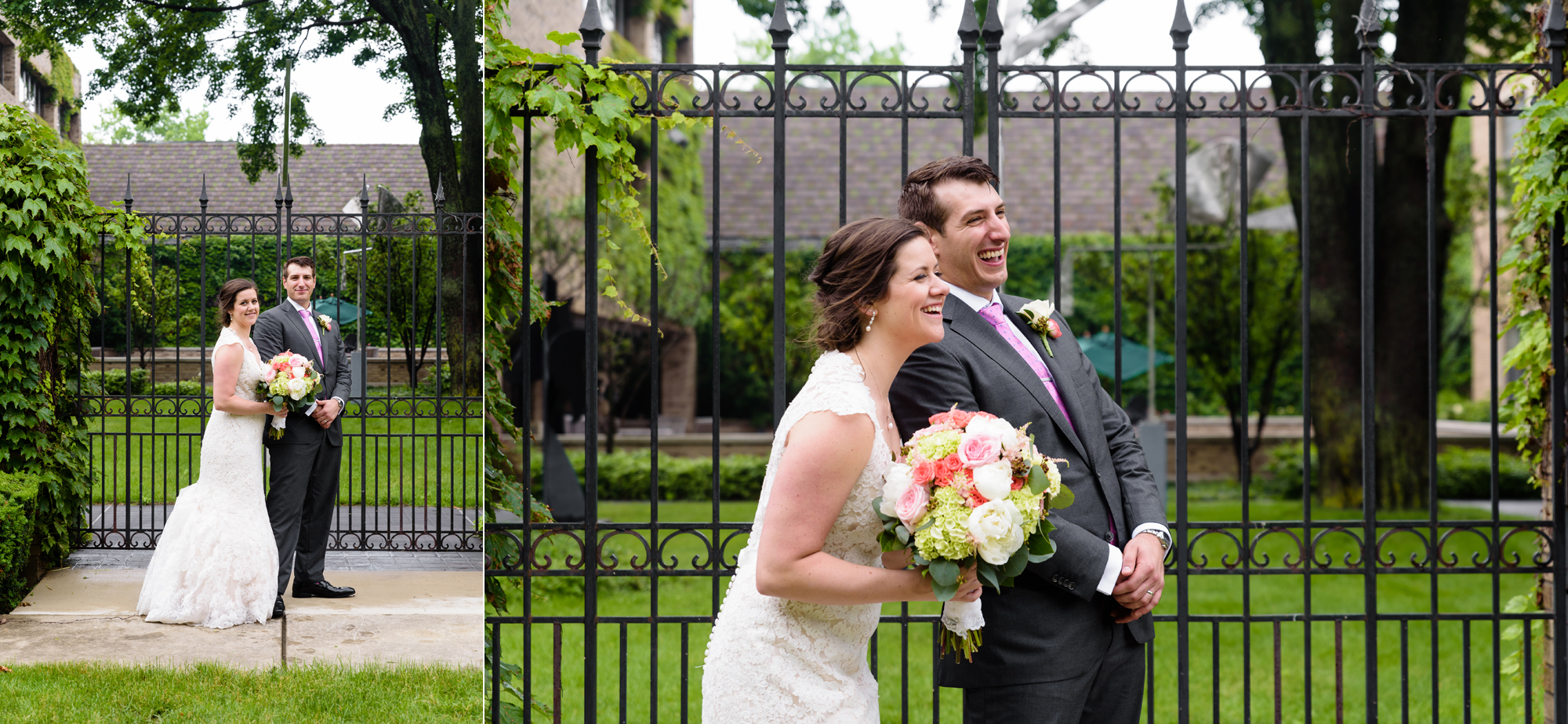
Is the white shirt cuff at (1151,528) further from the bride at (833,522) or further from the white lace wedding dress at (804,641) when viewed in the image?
the white lace wedding dress at (804,641)

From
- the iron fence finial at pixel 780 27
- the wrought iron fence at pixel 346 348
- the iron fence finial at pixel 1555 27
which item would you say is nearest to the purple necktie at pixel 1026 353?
the iron fence finial at pixel 780 27

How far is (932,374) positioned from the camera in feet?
7.89

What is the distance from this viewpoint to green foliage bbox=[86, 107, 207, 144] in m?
2.70

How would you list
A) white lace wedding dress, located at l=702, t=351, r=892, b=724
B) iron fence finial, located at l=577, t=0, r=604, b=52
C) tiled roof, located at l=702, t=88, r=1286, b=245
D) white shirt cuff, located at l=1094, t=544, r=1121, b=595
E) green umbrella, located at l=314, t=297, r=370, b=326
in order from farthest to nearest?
1. tiled roof, located at l=702, t=88, r=1286, b=245
2. iron fence finial, located at l=577, t=0, r=604, b=52
3. green umbrella, located at l=314, t=297, r=370, b=326
4. white shirt cuff, located at l=1094, t=544, r=1121, b=595
5. white lace wedding dress, located at l=702, t=351, r=892, b=724

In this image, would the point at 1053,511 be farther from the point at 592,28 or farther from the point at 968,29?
the point at 592,28

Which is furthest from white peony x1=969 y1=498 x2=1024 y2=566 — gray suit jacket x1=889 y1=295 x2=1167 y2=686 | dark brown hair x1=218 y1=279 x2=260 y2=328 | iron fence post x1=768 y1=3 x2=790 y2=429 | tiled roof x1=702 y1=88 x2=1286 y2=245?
tiled roof x1=702 y1=88 x2=1286 y2=245

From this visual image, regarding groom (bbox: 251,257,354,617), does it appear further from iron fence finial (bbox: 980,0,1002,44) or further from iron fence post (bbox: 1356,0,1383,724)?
iron fence post (bbox: 1356,0,1383,724)

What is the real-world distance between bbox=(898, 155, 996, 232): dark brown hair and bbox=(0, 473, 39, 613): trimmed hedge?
90.0 inches

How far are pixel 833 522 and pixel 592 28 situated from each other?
2164mm

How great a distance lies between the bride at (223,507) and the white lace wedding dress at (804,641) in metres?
1.28

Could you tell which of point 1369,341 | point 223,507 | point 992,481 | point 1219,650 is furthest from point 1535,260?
point 223,507

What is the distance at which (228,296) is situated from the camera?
2711mm

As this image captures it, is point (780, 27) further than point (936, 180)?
Yes

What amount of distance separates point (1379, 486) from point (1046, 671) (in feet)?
31.0
